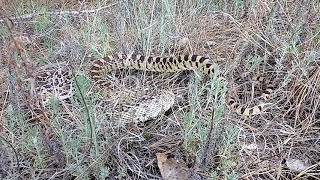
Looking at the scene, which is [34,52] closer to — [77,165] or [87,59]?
[87,59]

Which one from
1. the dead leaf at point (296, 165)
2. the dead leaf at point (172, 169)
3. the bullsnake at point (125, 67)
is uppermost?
the bullsnake at point (125, 67)

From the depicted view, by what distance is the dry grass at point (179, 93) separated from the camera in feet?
8.35

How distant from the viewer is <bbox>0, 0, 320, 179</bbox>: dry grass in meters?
2.54

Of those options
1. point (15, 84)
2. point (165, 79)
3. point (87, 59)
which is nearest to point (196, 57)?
point (165, 79)

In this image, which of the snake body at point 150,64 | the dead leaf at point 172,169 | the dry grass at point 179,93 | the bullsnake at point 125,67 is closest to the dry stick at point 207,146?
the dry grass at point 179,93

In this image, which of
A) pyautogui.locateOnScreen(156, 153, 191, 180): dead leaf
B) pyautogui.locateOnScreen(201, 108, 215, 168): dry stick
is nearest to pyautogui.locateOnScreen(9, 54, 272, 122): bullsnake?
pyautogui.locateOnScreen(156, 153, 191, 180): dead leaf

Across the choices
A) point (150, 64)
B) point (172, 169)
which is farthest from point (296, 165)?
point (150, 64)

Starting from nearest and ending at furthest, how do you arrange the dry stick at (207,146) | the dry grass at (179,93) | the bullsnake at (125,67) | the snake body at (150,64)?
1. the dry stick at (207,146)
2. the dry grass at (179,93)
3. the bullsnake at (125,67)
4. the snake body at (150,64)

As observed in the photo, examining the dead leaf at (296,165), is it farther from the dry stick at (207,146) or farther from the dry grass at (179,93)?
the dry stick at (207,146)

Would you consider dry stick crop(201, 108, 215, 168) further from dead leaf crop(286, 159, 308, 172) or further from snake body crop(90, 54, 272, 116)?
snake body crop(90, 54, 272, 116)

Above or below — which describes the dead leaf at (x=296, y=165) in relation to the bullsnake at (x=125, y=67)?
below

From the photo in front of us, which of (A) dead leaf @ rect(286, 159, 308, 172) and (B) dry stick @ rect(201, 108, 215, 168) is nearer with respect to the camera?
(B) dry stick @ rect(201, 108, 215, 168)

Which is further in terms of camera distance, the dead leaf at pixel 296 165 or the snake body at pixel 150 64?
the snake body at pixel 150 64

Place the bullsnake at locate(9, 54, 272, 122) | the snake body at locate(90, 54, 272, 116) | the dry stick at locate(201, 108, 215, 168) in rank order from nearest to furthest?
the dry stick at locate(201, 108, 215, 168), the bullsnake at locate(9, 54, 272, 122), the snake body at locate(90, 54, 272, 116)
